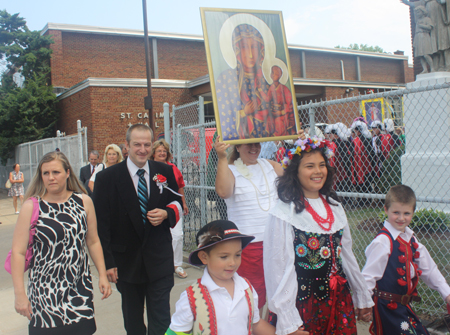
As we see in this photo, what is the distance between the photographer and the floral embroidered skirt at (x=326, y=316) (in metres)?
2.38

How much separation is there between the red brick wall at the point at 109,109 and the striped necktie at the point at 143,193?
16.6m

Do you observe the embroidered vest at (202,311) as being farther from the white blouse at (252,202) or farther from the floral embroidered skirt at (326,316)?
the white blouse at (252,202)

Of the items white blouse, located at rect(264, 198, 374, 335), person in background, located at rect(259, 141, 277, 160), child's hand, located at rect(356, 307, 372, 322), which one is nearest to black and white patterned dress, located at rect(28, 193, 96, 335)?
white blouse, located at rect(264, 198, 374, 335)

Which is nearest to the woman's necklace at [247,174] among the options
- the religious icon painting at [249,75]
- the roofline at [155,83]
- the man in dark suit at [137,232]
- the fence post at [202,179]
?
the religious icon painting at [249,75]

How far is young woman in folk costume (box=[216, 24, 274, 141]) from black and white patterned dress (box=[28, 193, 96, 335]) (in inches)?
53.6

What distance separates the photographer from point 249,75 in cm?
326

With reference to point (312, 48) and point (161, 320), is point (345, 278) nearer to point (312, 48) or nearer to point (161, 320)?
point (161, 320)

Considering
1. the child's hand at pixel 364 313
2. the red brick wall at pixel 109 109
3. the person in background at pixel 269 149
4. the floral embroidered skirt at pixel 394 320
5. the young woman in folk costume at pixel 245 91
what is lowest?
the floral embroidered skirt at pixel 394 320

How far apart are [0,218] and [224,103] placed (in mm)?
13148

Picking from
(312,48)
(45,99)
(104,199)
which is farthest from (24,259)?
(312,48)

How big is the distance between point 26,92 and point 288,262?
23.5 m

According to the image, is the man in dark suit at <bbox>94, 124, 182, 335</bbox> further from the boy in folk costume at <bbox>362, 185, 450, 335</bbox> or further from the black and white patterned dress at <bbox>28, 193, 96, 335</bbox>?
the boy in folk costume at <bbox>362, 185, 450, 335</bbox>

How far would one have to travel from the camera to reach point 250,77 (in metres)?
3.27

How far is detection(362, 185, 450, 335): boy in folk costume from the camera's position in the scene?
2676mm
